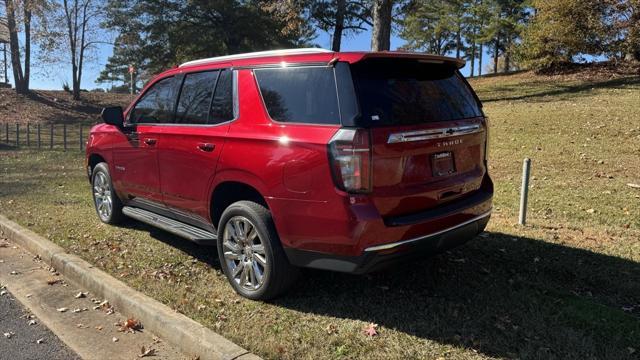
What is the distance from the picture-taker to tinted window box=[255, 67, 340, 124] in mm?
3557

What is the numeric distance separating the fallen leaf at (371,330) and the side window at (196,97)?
2171 mm

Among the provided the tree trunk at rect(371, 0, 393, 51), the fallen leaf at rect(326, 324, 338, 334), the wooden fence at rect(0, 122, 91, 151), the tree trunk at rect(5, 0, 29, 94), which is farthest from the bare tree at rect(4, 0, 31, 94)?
the fallen leaf at rect(326, 324, 338, 334)

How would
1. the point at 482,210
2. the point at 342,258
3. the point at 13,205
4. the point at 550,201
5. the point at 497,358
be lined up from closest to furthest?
the point at 497,358 < the point at 342,258 < the point at 482,210 < the point at 550,201 < the point at 13,205

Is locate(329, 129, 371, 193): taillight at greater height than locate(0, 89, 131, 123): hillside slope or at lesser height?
lesser

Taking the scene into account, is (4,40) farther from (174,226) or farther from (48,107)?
(174,226)

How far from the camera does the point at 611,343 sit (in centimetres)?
333

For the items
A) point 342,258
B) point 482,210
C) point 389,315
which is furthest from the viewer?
point 482,210

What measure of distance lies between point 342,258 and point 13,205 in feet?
19.7

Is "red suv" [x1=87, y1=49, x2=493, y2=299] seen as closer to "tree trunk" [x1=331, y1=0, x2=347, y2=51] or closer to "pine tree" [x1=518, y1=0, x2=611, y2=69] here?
"pine tree" [x1=518, y1=0, x2=611, y2=69]

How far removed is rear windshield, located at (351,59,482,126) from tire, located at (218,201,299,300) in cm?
109

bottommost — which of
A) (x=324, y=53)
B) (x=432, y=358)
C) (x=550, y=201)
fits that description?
(x=432, y=358)

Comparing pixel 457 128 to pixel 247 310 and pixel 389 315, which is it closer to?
pixel 389 315

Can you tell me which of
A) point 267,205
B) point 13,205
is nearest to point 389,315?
point 267,205

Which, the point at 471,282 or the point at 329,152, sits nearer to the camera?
the point at 329,152
